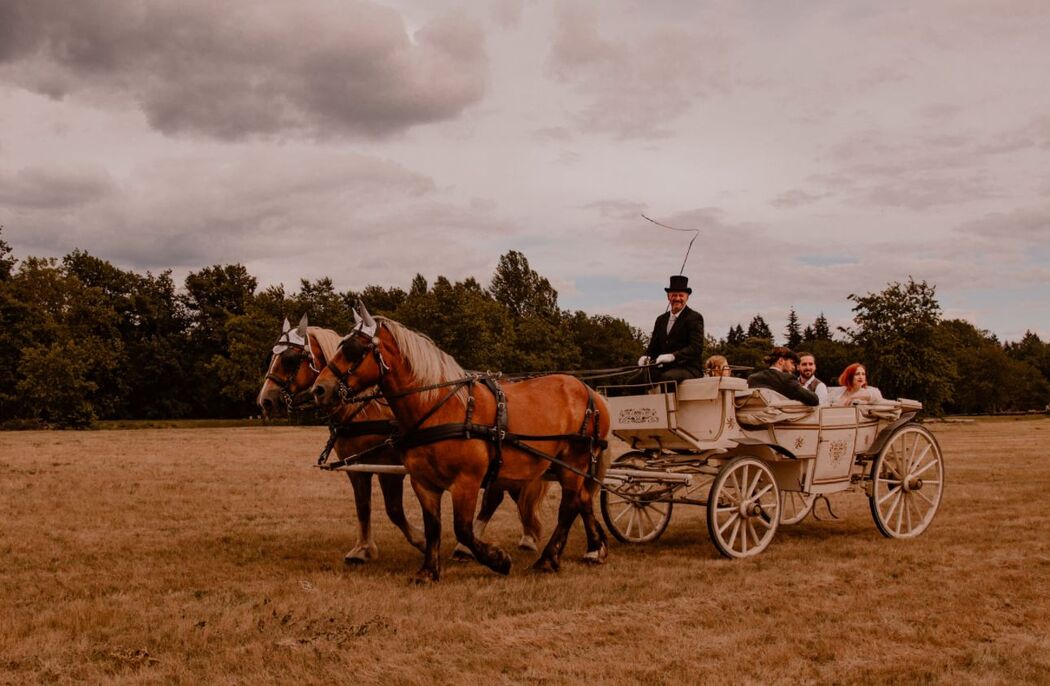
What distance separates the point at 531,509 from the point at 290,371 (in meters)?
2.99

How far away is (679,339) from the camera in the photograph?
9617mm

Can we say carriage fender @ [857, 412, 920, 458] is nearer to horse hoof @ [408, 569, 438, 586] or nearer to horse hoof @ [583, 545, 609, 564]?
horse hoof @ [583, 545, 609, 564]

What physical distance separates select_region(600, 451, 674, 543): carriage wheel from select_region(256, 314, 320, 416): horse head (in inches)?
137

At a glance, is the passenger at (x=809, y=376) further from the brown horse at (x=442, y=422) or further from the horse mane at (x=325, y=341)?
the horse mane at (x=325, y=341)

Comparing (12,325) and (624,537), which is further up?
(12,325)

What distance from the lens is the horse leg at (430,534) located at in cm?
773

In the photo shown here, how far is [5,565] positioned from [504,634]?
5.60 m

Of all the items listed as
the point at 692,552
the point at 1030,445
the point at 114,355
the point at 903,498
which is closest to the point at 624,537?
the point at 692,552

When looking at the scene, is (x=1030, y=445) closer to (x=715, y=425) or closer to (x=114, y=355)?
(x=715, y=425)

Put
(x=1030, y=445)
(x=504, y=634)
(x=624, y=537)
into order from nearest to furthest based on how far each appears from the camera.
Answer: (x=504, y=634) → (x=624, y=537) → (x=1030, y=445)

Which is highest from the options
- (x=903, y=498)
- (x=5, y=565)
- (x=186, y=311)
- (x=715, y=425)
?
(x=186, y=311)

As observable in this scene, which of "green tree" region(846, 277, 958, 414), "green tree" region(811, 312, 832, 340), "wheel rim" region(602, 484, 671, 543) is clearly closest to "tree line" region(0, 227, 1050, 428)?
"green tree" region(846, 277, 958, 414)

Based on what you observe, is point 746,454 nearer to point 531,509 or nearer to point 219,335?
point 531,509

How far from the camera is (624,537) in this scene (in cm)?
1024
